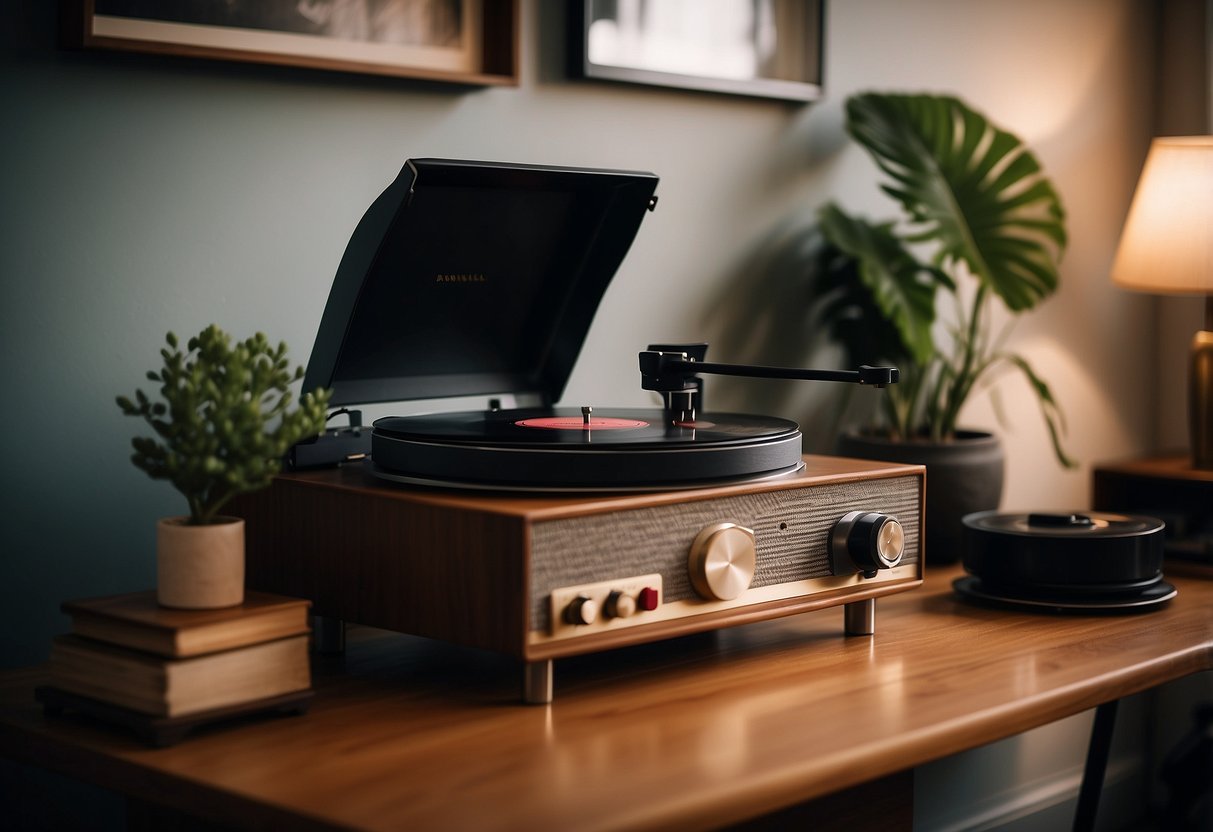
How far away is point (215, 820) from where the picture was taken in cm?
99

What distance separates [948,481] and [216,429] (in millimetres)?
1136

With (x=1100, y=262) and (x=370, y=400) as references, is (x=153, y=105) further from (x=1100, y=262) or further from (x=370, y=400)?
(x=1100, y=262)

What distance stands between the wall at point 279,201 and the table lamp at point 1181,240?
259 mm

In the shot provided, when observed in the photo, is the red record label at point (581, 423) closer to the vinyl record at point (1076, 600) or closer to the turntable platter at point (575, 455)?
the turntable platter at point (575, 455)

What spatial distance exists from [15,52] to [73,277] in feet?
0.70

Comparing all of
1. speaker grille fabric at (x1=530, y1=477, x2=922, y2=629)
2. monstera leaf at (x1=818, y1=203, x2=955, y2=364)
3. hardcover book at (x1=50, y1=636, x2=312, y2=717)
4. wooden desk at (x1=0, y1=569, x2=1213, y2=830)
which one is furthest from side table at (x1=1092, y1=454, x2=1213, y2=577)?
hardcover book at (x1=50, y1=636, x2=312, y2=717)

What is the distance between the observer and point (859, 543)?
1322 mm

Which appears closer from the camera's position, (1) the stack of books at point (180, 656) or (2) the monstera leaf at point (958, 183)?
(1) the stack of books at point (180, 656)

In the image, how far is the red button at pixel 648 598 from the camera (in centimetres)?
117

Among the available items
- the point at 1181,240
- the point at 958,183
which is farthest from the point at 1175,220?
the point at 958,183

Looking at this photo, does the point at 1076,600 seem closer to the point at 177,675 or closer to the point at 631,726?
the point at 631,726

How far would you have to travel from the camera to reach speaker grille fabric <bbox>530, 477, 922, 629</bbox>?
1.11 meters

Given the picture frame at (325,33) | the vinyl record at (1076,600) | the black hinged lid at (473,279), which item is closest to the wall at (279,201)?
the picture frame at (325,33)

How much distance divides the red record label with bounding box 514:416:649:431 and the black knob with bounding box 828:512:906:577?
0.22 meters
